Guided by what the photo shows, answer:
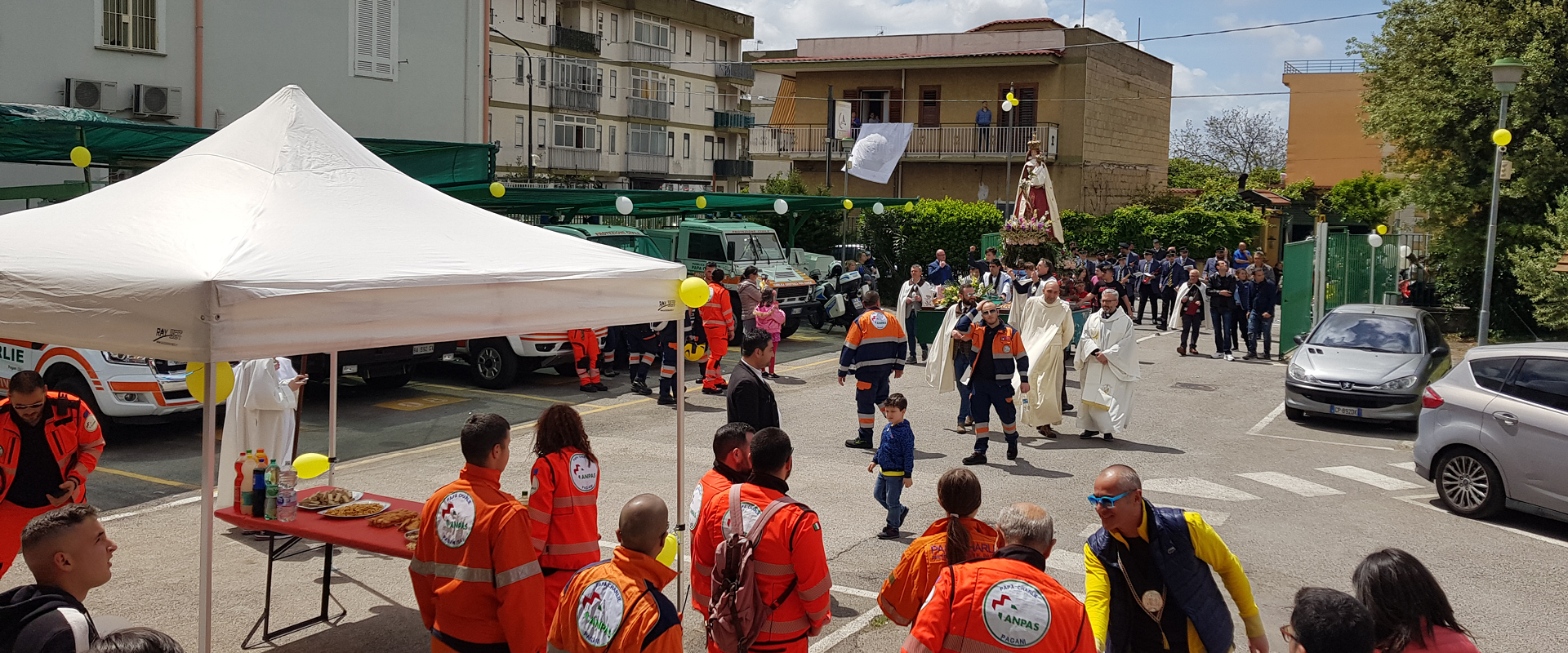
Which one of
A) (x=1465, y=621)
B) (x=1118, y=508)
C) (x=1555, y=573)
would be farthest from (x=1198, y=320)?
(x=1118, y=508)

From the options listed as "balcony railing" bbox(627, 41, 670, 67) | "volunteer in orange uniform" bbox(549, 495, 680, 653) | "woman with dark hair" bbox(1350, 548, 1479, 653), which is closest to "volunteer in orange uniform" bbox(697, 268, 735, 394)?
"volunteer in orange uniform" bbox(549, 495, 680, 653)

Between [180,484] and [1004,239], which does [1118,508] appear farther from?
[1004,239]

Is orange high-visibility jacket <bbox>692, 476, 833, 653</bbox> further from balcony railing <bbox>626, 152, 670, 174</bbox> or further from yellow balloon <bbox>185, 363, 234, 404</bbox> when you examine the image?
balcony railing <bbox>626, 152, 670, 174</bbox>

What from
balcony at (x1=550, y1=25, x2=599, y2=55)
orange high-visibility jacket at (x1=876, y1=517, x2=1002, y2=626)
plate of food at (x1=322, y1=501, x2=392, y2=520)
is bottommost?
plate of food at (x1=322, y1=501, x2=392, y2=520)

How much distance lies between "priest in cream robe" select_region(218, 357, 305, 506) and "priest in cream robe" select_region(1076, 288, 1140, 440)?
8.26m

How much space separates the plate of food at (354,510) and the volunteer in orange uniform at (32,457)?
136cm

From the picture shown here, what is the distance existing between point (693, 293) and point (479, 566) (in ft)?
7.89

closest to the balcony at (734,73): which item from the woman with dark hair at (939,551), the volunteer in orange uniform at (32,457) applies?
the volunteer in orange uniform at (32,457)

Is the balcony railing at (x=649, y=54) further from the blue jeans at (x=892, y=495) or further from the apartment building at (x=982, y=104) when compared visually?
the blue jeans at (x=892, y=495)

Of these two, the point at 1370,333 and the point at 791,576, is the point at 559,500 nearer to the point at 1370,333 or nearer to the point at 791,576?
the point at 791,576

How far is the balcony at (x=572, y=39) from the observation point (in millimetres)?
56125

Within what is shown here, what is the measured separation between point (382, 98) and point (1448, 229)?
21.8 metres

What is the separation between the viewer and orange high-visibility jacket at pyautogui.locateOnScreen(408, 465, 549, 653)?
4461 mm

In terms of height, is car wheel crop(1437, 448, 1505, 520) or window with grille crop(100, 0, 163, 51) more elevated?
window with grille crop(100, 0, 163, 51)
